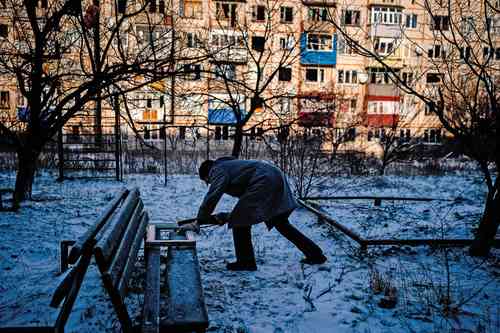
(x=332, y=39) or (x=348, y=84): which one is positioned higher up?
(x=332, y=39)

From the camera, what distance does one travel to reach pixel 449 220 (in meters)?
7.15

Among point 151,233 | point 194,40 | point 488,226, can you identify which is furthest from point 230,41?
point 488,226

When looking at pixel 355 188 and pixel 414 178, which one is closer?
pixel 355 188

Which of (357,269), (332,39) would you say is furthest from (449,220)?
(332,39)

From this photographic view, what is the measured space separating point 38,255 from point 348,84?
115 ft

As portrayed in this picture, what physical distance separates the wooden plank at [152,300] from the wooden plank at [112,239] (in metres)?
0.35

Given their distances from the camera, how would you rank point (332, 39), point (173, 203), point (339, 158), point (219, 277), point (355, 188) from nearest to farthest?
point (219, 277), point (173, 203), point (355, 188), point (339, 158), point (332, 39)

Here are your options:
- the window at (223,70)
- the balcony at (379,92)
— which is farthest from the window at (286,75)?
the window at (223,70)

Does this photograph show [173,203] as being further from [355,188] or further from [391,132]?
[391,132]

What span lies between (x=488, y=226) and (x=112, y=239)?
13.4 feet

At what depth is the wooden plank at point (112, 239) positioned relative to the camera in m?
2.28

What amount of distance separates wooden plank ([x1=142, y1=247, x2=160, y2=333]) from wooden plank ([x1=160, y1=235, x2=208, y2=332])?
0.08 meters

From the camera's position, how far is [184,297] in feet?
9.25

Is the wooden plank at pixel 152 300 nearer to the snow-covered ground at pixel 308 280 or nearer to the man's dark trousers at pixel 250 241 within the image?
the snow-covered ground at pixel 308 280
